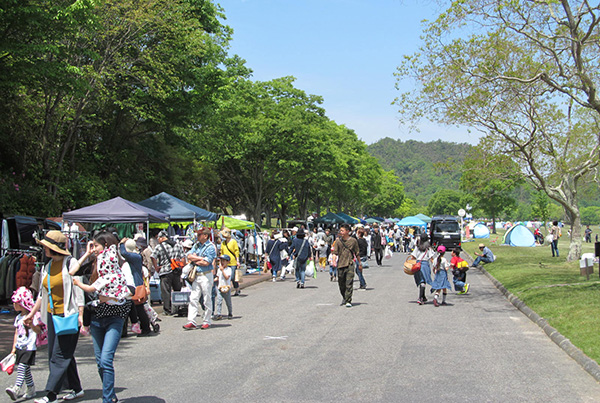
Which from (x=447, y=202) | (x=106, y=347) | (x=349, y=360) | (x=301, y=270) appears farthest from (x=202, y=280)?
(x=447, y=202)

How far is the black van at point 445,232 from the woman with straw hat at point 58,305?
37.5 meters

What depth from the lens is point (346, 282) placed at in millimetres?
14281

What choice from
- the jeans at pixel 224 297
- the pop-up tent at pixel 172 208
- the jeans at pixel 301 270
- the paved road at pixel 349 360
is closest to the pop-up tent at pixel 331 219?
the pop-up tent at pixel 172 208

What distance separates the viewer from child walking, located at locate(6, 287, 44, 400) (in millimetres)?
6406

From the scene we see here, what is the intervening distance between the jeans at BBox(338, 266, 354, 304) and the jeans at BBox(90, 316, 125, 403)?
850 cm

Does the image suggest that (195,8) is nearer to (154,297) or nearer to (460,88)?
(460,88)

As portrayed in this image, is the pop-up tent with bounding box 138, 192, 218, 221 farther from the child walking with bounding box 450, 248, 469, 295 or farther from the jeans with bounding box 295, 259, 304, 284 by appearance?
the child walking with bounding box 450, 248, 469, 295

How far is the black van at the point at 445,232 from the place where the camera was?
139 feet

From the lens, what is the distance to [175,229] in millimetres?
25219

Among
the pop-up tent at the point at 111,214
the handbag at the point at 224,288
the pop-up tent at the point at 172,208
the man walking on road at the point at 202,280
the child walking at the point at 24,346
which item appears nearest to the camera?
the child walking at the point at 24,346

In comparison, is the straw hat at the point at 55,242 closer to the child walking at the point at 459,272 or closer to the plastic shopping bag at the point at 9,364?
the plastic shopping bag at the point at 9,364

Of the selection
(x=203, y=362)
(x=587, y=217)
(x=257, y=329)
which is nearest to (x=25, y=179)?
(x=257, y=329)

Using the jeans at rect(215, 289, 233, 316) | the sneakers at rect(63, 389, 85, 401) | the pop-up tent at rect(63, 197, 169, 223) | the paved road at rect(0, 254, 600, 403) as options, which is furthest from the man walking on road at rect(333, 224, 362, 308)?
the sneakers at rect(63, 389, 85, 401)

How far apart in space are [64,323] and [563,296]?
11.6m
